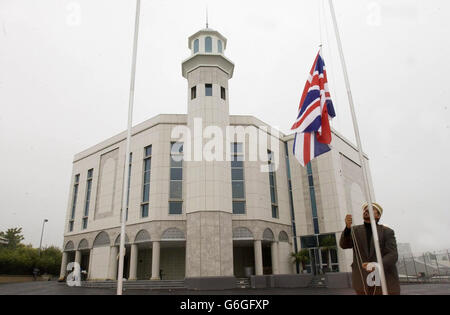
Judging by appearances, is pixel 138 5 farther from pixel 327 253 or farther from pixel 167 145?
pixel 327 253

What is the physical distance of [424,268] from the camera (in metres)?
38.5

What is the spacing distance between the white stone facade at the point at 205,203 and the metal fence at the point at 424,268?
6.41 metres

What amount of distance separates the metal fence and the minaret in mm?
17720

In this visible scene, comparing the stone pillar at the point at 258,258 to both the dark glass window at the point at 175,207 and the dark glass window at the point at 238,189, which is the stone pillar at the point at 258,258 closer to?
the dark glass window at the point at 238,189

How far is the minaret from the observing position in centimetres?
2480

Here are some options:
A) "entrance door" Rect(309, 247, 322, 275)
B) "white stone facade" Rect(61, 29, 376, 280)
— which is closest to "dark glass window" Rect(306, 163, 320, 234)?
"white stone facade" Rect(61, 29, 376, 280)

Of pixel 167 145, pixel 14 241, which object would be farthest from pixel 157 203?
pixel 14 241

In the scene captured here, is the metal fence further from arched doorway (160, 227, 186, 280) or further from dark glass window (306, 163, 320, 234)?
arched doorway (160, 227, 186, 280)

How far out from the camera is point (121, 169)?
112 feet

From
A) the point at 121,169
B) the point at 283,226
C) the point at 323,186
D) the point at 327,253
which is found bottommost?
the point at 327,253

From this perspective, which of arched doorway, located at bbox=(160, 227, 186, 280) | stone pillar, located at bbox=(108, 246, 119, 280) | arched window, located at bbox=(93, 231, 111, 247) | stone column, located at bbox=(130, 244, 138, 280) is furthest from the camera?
arched window, located at bbox=(93, 231, 111, 247)

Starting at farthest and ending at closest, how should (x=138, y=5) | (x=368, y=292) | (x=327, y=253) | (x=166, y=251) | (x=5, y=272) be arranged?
1. (x=5, y=272)
2. (x=166, y=251)
3. (x=327, y=253)
4. (x=138, y=5)
5. (x=368, y=292)
